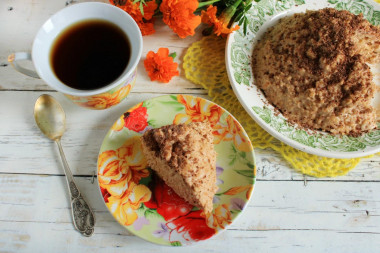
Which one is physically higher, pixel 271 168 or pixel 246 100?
pixel 246 100

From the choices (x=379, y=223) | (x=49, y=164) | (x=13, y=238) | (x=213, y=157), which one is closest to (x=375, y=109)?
(x=379, y=223)

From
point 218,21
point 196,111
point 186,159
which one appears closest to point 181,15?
point 218,21

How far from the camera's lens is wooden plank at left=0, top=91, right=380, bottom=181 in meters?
1.14

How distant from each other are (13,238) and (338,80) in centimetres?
126

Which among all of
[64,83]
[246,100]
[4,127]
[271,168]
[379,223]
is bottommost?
[379,223]

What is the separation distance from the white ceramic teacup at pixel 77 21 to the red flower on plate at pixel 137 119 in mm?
73

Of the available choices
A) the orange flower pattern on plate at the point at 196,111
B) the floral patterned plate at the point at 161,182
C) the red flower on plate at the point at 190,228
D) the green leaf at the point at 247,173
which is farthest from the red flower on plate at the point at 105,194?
the green leaf at the point at 247,173

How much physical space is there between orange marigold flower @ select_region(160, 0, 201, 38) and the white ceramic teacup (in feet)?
0.68

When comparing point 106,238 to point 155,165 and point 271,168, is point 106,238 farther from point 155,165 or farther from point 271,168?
point 271,168

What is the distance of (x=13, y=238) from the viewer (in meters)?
1.04

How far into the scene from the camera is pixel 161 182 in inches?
42.0

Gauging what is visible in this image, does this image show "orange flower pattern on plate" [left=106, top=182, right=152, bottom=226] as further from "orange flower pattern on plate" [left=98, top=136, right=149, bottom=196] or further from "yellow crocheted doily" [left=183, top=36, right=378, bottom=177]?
"yellow crocheted doily" [left=183, top=36, right=378, bottom=177]

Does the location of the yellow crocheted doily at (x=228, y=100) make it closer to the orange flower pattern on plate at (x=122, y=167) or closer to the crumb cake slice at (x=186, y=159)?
the crumb cake slice at (x=186, y=159)

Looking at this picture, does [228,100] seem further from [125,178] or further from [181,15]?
[125,178]
